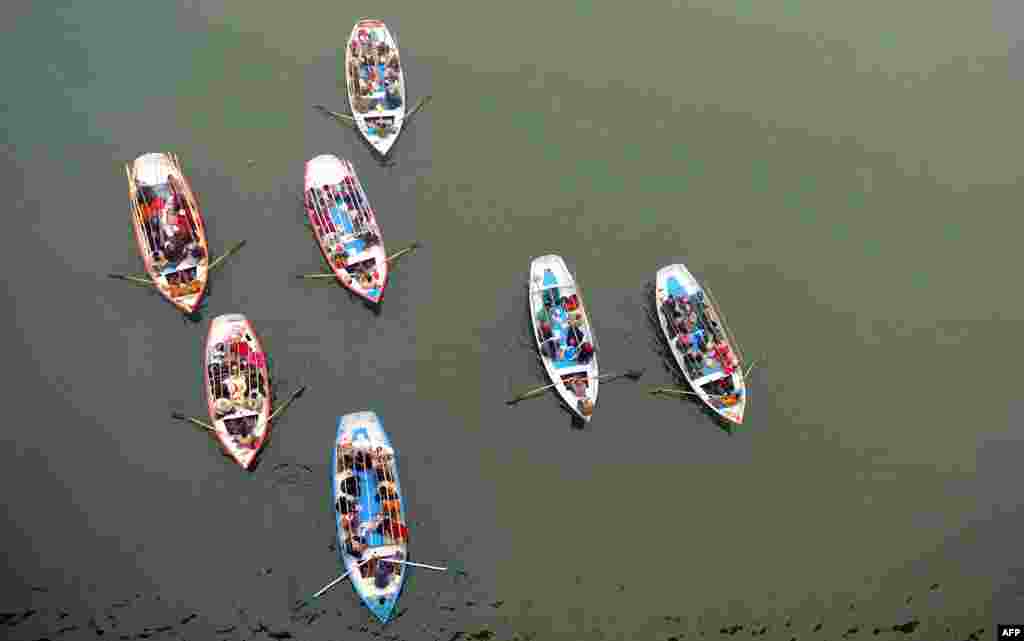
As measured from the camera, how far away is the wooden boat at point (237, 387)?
21.0 m

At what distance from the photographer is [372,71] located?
24.1m

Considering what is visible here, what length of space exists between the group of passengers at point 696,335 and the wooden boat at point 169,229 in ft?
38.3

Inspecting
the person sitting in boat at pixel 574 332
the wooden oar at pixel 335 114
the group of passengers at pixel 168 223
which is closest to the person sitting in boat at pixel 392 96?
the wooden oar at pixel 335 114

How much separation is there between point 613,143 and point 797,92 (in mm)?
6094

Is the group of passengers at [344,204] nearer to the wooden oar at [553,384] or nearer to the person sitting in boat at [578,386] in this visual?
the wooden oar at [553,384]

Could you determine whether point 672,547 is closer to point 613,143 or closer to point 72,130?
point 613,143

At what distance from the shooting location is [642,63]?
1032 inches

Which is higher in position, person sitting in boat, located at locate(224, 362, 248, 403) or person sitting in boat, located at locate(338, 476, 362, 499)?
person sitting in boat, located at locate(224, 362, 248, 403)

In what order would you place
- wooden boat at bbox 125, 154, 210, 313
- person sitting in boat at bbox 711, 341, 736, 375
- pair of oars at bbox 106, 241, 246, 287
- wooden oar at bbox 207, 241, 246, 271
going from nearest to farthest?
wooden boat at bbox 125, 154, 210, 313 < pair of oars at bbox 106, 241, 246, 287 < wooden oar at bbox 207, 241, 246, 271 < person sitting in boat at bbox 711, 341, 736, 375

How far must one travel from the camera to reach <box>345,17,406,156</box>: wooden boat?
23688 mm

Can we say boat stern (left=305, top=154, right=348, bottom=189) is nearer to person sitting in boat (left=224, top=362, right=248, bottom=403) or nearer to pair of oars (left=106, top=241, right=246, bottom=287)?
pair of oars (left=106, top=241, right=246, bottom=287)

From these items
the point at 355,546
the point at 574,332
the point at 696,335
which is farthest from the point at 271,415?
the point at 696,335

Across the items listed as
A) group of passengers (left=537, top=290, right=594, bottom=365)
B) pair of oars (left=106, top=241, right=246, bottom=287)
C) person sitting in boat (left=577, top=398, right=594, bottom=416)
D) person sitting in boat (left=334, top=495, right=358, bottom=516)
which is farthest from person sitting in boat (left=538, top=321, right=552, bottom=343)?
pair of oars (left=106, top=241, right=246, bottom=287)

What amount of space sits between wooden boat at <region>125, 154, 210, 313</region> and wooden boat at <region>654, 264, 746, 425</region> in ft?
37.8
